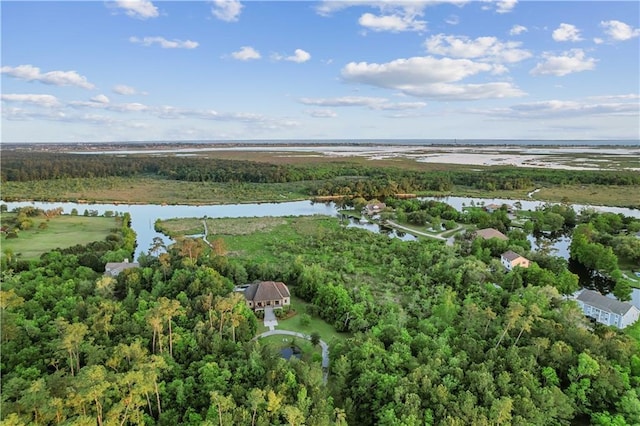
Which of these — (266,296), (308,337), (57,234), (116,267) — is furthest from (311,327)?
(57,234)

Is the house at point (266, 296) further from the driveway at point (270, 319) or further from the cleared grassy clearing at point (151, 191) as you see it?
the cleared grassy clearing at point (151, 191)

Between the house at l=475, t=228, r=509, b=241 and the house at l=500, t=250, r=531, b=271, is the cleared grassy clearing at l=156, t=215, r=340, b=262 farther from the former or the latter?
the house at l=500, t=250, r=531, b=271

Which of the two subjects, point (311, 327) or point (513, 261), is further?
point (513, 261)

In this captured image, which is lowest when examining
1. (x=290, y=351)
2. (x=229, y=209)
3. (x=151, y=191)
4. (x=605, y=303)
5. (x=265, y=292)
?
(x=290, y=351)

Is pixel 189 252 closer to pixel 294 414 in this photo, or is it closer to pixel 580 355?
pixel 294 414

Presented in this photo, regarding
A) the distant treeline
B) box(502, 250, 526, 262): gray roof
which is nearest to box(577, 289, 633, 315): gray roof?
box(502, 250, 526, 262): gray roof

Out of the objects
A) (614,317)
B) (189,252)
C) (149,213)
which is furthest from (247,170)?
(614,317)

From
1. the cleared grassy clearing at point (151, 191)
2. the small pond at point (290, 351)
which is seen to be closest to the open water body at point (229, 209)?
the cleared grassy clearing at point (151, 191)

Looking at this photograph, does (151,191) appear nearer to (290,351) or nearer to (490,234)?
(490,234)
